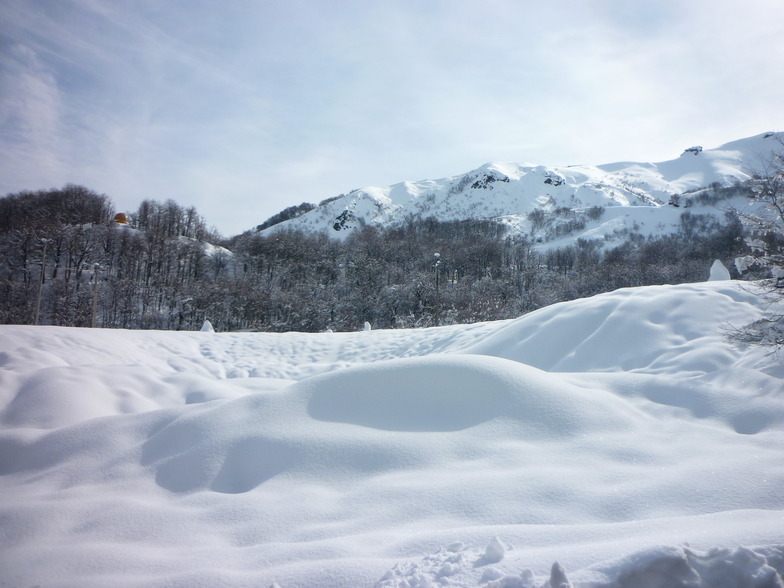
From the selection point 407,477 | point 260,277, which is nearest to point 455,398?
point 407,477

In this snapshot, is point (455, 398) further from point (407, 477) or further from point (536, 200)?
point (536, 200)

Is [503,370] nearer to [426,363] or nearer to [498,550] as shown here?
[426,363]

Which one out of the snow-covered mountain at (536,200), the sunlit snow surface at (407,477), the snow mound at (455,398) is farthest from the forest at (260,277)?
the snow-covered mountain at (536,200)

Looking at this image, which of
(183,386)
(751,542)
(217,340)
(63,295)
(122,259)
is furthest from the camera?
(122,259)

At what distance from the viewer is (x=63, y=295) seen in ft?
106

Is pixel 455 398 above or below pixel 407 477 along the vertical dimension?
above

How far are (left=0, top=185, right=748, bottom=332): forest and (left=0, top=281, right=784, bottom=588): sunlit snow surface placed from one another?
1199 cm

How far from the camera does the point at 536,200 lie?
163 meters

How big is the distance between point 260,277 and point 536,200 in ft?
439

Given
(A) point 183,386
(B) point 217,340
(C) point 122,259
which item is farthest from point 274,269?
(A) point 183,386

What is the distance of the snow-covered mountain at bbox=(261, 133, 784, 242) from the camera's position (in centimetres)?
12255

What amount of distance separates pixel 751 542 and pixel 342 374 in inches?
182

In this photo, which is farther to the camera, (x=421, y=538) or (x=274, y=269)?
(x=274, y=269)

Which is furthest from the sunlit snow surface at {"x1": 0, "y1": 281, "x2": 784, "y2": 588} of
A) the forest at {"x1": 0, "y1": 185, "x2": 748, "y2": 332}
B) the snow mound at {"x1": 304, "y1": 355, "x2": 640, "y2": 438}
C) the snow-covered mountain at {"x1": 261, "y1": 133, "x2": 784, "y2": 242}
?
the snow-covered mountain at {"x1": 261, "y1": 133, "x2": 784, "y2": 242}
